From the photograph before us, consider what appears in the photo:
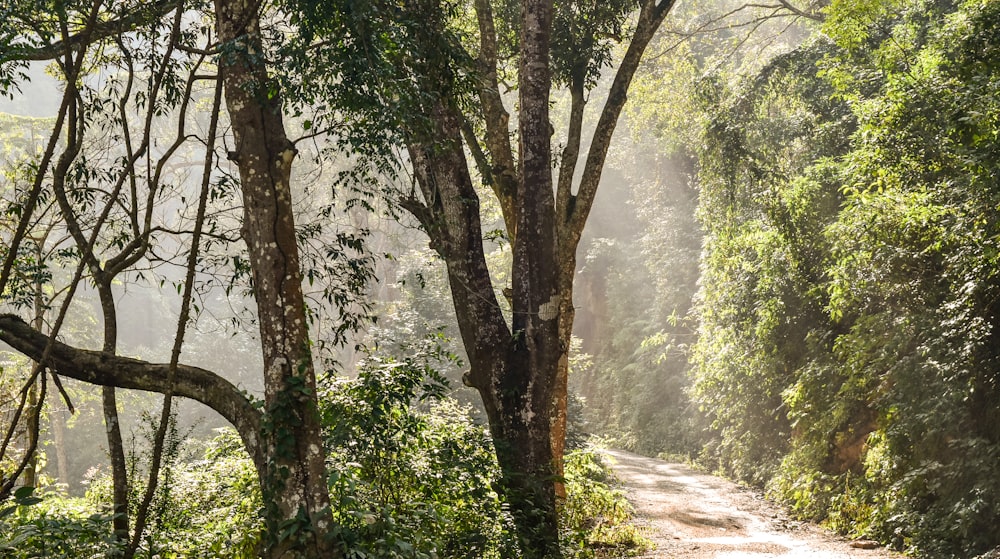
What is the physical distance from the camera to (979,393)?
900cm

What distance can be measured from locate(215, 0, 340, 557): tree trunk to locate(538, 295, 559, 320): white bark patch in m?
2.77

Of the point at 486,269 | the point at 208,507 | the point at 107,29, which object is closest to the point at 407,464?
the point at 486,269

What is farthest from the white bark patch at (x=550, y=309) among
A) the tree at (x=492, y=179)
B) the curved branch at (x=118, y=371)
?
the curved branch at (x=118, y=371)

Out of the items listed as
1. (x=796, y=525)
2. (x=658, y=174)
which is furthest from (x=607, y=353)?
(x=796, y=525)

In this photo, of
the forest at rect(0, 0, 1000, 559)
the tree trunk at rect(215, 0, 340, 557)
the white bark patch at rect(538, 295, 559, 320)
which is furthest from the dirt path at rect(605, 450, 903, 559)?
the tree trunk at rect(215, 0, 340, 557)

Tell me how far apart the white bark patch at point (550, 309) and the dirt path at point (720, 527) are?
3.99 m

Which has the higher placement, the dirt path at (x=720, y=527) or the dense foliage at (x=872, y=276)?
the dense foliage at (x=872, y=276)

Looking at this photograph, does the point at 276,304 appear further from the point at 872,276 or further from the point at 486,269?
the point at 872,276

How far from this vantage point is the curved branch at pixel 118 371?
5398mm

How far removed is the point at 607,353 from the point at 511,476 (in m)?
28.4

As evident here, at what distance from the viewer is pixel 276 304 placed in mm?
4938

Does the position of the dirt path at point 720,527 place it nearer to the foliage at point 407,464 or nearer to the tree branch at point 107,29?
the foliage at point 407,464

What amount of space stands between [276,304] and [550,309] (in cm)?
305

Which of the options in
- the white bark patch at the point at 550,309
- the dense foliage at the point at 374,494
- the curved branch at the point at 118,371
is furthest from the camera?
the white bark patch at the point at 550,309
